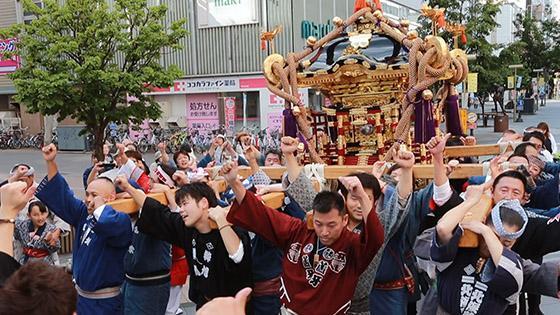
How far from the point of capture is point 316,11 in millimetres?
23109

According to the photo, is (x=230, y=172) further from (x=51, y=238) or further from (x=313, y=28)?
(x=313, y=28)

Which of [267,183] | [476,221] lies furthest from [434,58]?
[476,221]

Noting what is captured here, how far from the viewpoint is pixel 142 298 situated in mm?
3738

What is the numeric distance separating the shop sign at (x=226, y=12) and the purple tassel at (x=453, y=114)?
15.5 meters

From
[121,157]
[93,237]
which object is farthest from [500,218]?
[121,157]

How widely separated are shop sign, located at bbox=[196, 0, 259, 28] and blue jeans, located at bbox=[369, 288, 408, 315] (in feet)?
63.7

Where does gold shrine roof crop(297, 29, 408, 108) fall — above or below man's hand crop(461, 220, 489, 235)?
above

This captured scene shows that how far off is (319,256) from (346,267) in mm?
157

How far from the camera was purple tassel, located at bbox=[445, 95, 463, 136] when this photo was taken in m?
7.18

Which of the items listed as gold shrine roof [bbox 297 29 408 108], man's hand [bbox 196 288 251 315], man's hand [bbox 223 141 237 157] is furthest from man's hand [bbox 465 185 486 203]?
man's hand [bbox 223 141 237 157]

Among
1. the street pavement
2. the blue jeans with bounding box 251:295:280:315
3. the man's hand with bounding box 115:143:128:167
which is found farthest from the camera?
the street pavement

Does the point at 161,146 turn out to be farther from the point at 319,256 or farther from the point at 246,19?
the point at 246,19

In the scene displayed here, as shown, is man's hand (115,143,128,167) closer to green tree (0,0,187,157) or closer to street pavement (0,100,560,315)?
green tree (0,0,187,157)

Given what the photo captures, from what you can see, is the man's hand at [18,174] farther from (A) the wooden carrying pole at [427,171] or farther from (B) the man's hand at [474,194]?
(B) the man's hand at [474,194]
